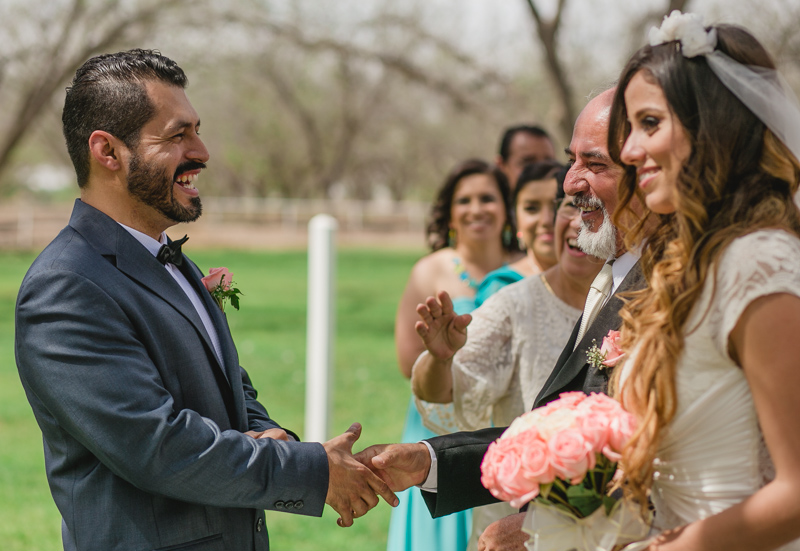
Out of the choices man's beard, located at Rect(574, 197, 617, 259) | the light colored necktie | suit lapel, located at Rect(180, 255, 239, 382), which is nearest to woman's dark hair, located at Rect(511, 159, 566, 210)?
man's beard, located at Rect(574, 197, 617, 259)

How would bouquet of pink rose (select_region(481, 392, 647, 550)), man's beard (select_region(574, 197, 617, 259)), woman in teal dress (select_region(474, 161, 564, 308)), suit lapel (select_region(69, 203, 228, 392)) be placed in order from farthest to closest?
woman in teal dress (select_region(474, 161, 564, 308))
man's beard (select_region(574, 197, 617, 259))
suit lapel (select_region(69, 203, 228, 392))
bouquet of pink rose (select_region(481, 392, 647, 550))

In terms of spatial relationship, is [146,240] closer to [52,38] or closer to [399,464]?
[399,464]

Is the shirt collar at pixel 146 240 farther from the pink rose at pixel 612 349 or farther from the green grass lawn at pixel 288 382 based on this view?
the green grass lawn at pixel 288 382

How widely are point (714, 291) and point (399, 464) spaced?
1455mm

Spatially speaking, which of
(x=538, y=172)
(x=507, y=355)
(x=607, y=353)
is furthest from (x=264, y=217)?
(x=607, y=353)

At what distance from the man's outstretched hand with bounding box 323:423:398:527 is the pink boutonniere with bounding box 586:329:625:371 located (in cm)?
87

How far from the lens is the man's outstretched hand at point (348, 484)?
2.76m

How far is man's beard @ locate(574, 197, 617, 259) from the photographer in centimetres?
284

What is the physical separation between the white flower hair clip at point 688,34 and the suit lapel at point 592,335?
736 mm

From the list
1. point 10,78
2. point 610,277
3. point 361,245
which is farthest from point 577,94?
point 361,245

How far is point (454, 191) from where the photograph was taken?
589 cm

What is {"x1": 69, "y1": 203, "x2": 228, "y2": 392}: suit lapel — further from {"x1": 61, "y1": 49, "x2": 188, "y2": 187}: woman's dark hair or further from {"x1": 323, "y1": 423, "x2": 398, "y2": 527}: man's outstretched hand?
{"x1": 323, "y1": 423, "x2": 398, "y2": 527}: man's outstretched hand

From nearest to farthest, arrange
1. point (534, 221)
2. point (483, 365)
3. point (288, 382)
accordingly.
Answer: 1. point (483, 365)
2. point (534, 221)
3. point (288, 382)

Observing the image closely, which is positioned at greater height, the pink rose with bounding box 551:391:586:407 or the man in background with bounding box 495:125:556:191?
the man in background with bounding box 495:125:556:191
